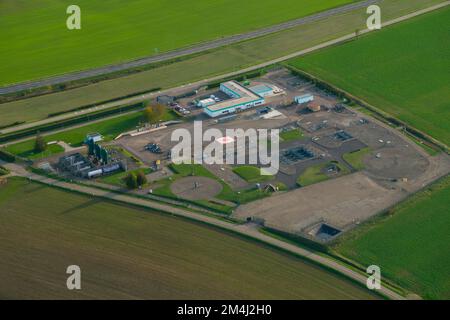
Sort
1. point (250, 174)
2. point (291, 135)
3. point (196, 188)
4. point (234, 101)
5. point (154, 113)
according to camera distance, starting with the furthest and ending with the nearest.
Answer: point (234, 101), point (154, 113), point (291, 135), point (250, 174), point (196, 188)

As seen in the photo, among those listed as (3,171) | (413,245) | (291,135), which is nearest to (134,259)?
(3,171)

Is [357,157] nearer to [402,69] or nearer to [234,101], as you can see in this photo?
[234,101]

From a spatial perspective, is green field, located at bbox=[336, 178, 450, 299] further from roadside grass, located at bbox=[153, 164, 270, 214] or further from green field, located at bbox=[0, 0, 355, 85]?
green field, located at bbox=[0, 0, 355, 85]

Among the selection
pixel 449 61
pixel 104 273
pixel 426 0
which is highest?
pixel 426 0

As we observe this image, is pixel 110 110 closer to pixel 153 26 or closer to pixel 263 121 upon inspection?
pixel 263 121

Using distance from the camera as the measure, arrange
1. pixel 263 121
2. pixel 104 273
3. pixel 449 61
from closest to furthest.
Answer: pixel 104 273
pixel 263 121
pixel 449 61

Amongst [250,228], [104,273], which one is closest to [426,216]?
[250,228]

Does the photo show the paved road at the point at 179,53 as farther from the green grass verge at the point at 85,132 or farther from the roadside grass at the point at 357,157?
the roadside grass at the point at 357,157
